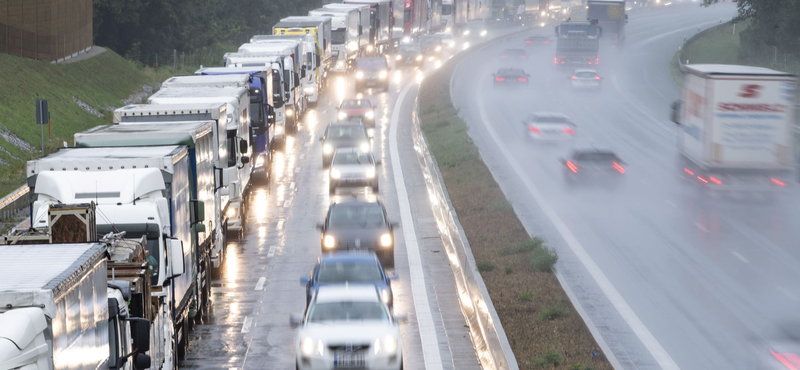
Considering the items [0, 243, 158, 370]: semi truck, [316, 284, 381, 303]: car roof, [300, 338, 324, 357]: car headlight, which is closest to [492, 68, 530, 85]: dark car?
[316, 284, 381, 303]: car roof

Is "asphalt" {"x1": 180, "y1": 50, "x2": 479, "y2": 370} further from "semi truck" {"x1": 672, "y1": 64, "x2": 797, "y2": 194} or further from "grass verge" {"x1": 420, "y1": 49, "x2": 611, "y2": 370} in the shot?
"semi truck" {"x1": 672, "y1": 64, "x2": 797, "y2": 194}

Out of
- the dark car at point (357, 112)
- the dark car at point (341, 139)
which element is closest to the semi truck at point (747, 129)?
the dark car at point (341, 139)

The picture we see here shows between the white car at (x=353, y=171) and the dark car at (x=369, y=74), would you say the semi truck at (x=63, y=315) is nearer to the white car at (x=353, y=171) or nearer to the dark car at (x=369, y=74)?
the white car at (x=353, y=171)

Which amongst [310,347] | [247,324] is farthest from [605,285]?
[310,347]

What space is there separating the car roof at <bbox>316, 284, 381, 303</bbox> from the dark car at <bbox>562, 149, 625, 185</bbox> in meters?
20.1

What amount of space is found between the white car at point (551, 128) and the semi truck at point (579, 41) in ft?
119

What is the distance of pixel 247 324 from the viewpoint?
62.8 ft

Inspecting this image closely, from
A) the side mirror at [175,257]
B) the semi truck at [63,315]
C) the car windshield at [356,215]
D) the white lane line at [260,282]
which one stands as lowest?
the white lane line at [260,282]

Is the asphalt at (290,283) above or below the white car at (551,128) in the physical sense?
below

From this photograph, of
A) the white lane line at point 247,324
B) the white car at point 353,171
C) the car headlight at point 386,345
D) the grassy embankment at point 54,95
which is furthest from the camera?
the grassy embankment at point 54,95

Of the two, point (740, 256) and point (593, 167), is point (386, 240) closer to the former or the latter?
point (740, 256)

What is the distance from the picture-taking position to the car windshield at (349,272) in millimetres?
18141

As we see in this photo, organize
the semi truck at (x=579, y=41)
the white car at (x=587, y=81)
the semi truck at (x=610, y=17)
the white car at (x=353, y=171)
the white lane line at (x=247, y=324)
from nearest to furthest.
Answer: the white lane line at (x=247, y=324) → the white car at (x=353, y=171) → the white car at (x=587, y=81) → the semi truck at (x=579, y=41) → the semi truck at (x=610, y=17)

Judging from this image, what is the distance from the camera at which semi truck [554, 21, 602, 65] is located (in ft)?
259
